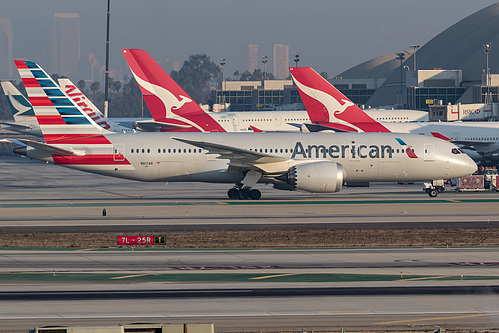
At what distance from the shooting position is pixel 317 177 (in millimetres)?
45844

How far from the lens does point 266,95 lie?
19775 centimetres

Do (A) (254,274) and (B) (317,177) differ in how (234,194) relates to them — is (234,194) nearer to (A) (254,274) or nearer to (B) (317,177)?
(B) (317,177)

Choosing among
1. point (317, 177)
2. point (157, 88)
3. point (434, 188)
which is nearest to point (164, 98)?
point (157, 88)

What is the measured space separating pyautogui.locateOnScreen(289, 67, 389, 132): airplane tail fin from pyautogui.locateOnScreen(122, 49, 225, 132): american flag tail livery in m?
8.98

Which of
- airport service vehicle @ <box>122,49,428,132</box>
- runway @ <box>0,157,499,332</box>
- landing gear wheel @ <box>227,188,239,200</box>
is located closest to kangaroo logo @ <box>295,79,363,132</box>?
airport service vehicle @ <box>122,49,428,132</box>

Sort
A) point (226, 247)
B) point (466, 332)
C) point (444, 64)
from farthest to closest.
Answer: point (444, 64) < point (226, 247) < point (466, 332)

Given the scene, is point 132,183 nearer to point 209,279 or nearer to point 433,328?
point 209,279

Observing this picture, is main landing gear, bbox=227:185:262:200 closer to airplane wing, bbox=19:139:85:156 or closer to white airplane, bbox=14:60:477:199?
white airplane, bbox=14:60:477:199

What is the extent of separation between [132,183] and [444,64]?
14417 centimetres

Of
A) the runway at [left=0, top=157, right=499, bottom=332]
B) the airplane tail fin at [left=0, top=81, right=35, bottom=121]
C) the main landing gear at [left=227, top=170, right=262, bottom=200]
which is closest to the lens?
the runway at [left=0, top=157, right=499, bottom=332]

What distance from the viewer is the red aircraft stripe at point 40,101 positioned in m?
47.3

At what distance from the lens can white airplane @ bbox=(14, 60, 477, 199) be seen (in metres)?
47.3

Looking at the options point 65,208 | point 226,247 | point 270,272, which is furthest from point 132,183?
point 270,272

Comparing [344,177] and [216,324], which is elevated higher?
[344,177]
